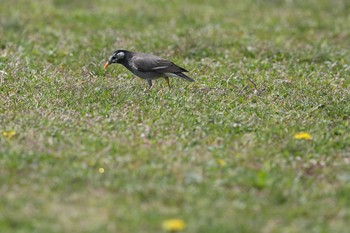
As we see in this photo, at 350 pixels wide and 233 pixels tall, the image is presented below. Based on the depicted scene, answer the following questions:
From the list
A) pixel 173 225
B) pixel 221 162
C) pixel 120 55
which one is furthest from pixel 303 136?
pixel 120 55

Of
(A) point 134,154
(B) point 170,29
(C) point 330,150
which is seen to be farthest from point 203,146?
(B) point 170,29

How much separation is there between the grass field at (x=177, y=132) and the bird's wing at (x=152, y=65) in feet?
0.91

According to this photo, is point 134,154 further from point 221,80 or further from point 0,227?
point 221,80

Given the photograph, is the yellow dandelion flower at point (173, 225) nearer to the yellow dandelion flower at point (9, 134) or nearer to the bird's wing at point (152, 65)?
the yellow dandelion flower at point (9, 134)

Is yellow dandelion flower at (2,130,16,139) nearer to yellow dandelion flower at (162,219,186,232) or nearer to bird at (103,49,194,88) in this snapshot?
yellow dandelion flower at (162,219,186,232)

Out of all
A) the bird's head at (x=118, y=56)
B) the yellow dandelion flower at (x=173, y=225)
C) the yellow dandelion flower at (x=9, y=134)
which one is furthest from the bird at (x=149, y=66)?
the yellow dandelion flower at (x=173, y=225)

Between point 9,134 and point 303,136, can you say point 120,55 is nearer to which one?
point 9,134

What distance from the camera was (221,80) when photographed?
10.5 m

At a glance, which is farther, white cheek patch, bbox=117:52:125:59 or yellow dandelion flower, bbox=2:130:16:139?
white cheek patch, bbox=117:52:125:59

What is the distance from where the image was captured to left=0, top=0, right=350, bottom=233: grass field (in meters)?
6.12

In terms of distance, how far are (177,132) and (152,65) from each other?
83.0 inches

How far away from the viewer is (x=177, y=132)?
7.98 meters

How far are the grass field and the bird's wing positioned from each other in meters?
0.28

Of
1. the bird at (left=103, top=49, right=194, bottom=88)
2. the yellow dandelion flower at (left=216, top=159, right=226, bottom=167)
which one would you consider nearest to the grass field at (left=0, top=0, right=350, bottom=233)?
the yellow dandelion flower at (left=216, top=159, right=226, bottom=167)
